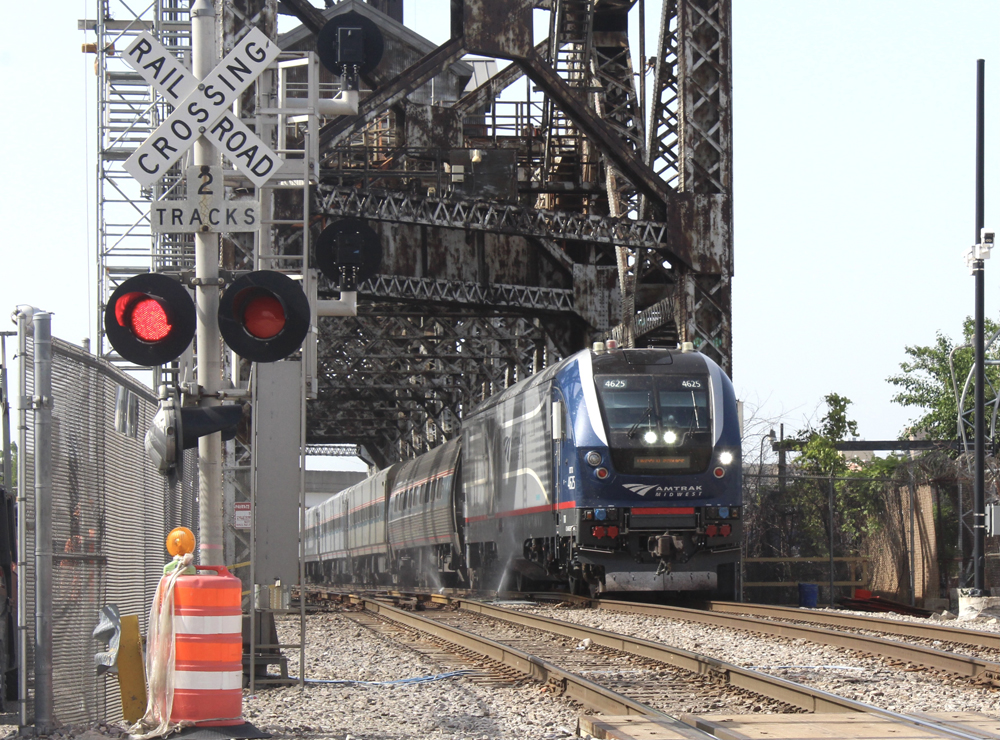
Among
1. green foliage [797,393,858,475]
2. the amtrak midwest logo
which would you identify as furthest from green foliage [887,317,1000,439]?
the amtrak midwest logo

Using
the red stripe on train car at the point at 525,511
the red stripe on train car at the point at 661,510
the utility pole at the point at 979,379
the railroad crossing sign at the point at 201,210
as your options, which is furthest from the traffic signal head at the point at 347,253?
the utility pole at the point at 979,379

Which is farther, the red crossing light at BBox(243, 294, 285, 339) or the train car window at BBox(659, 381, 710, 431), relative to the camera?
the train car window at BBox(659, 381, 710, 431)

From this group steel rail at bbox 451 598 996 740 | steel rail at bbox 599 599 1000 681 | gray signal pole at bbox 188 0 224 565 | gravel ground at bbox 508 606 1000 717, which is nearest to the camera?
steel rail at bbox 451 598 996 740

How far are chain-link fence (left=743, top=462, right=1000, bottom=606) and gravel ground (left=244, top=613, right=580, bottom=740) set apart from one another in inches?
569

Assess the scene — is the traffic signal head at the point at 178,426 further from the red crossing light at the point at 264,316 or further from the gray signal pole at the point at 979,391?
the gray signal pole at the point at 979,391

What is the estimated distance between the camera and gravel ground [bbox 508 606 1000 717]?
927 centimetres

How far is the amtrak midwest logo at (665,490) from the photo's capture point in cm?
1806

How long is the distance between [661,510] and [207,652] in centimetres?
1067

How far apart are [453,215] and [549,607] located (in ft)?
24.4

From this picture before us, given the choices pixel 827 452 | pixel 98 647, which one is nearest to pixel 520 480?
pixel 98 647

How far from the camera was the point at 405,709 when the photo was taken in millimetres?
9336

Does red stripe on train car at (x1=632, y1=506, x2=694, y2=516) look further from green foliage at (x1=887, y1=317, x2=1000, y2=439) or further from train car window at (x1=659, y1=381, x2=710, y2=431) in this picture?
green foliage at (x1=887, y1=317, x2=1000, y2=439)

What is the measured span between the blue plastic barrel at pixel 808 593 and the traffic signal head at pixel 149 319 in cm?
1819

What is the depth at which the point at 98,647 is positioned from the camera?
892 cm
